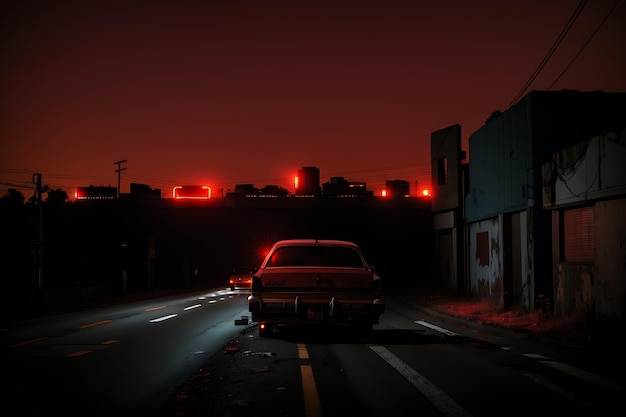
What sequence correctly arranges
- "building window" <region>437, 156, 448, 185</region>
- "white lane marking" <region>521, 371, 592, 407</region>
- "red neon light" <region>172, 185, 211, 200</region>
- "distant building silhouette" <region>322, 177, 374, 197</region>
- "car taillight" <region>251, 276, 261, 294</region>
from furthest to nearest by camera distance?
"distant building silhouette" <region>322, 177, 374, 197</region>, "red neon light" <region>172, 185, 211, 200</region>, "building window" <region>437, 156, 448, 185</region>, "car taillight" <region>251, 276, 261, 294</region>, "white lane marking" <region>521, 371, 592, 407</region>

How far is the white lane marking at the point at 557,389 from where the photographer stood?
7379 mm

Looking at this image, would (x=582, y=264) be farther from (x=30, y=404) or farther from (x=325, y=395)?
(x=30, y=404)

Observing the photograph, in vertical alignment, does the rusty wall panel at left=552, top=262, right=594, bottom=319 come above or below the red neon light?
below

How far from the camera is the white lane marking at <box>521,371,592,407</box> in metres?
7.38

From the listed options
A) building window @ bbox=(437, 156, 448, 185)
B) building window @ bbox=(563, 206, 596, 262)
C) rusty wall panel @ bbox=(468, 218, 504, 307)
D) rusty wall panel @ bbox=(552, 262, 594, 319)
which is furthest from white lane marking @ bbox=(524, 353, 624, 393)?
building window @ bbox=(437, 156, 448, 185)

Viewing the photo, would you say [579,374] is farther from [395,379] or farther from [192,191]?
[192,191]

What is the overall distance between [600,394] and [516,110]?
14554 millimetres

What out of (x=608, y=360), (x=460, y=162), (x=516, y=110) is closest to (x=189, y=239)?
(x=460, y=162)

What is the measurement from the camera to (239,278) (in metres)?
42.8

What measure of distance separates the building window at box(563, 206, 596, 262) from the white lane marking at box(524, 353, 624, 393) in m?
5.75

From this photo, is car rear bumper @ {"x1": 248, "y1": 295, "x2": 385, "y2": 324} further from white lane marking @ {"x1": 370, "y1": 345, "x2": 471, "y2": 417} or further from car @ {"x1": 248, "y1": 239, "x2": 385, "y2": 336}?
white lane marking @ {"x1": 370, "y1": 345, "x2": 471, "y2": 417}

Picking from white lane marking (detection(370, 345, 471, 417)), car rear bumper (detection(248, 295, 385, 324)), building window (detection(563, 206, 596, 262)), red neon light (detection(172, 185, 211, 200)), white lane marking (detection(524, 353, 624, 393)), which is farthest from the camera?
red neon light (detection(172, 185, 211, 200))

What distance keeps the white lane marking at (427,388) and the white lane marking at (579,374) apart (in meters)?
2.27

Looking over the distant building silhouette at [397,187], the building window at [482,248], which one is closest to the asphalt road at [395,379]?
the building window at [482,248]
